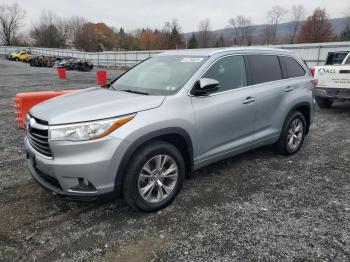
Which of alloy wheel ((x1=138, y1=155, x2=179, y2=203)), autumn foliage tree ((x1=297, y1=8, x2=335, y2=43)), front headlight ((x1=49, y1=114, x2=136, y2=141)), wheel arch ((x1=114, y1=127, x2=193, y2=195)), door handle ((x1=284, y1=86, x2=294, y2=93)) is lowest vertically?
alloy wheel ((x1=138, y1=155, x2=179, y2=203))

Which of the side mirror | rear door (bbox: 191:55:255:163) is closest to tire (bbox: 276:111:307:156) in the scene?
rear door (bbox: 191:55:255:163)

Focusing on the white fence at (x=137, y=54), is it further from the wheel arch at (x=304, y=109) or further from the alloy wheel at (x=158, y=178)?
the alloy wheel at (x=158, y=178)

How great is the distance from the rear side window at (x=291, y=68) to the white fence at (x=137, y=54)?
9.54 meters

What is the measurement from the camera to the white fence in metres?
19.6

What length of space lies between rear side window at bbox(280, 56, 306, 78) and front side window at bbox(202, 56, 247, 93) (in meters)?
1.10

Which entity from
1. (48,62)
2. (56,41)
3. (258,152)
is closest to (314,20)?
(48,62)

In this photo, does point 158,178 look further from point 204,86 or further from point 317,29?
point 317,29

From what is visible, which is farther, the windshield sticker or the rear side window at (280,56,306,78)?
the rear side window at (280,56,306,78)

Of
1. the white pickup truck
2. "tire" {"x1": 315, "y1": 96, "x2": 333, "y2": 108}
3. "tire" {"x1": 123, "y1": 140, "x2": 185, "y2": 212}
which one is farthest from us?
"tire" {"x1": 315, "y1": 96, "x2": 333, "y2": 108}

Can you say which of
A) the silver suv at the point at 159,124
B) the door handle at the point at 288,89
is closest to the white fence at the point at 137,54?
the door handle at the point at 288,89

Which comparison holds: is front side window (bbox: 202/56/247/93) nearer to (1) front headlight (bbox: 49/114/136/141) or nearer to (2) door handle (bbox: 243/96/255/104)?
(2) door handle (bbox: 243/96/255/104)

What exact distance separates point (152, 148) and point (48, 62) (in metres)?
40.2

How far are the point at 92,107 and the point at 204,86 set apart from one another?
1279mm

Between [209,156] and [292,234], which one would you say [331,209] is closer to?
[292,234]
